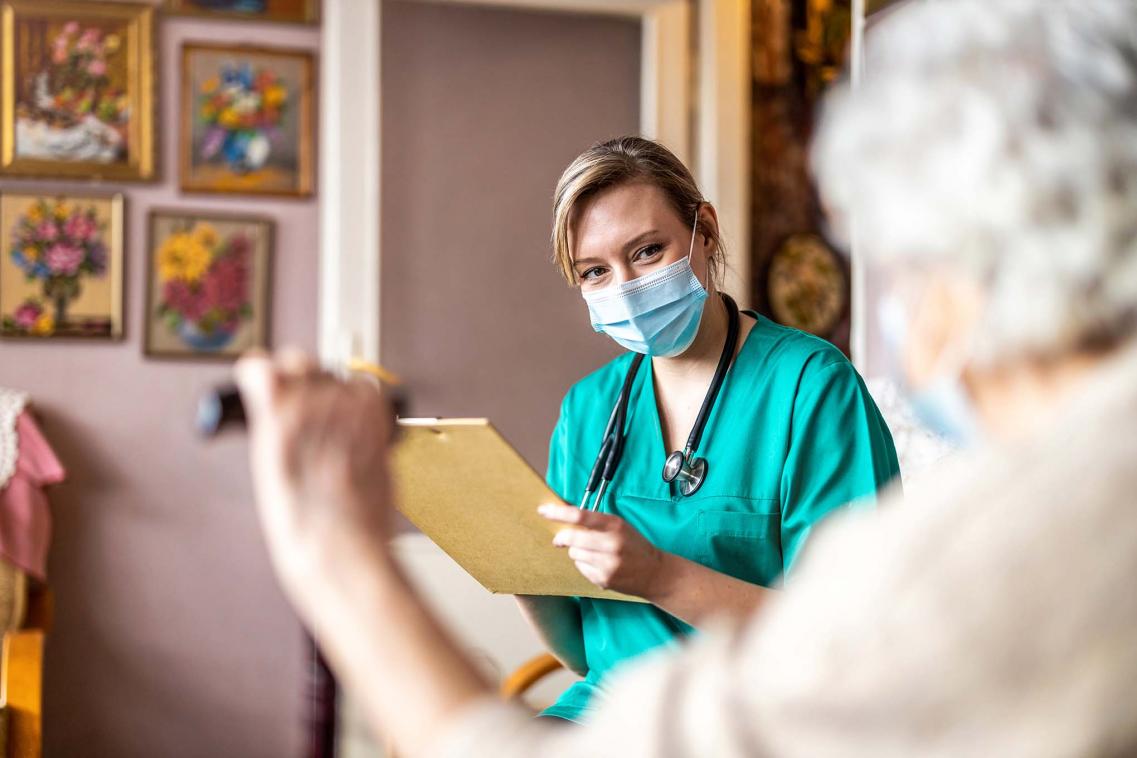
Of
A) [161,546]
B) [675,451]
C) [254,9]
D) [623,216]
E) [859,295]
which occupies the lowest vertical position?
[161,546]

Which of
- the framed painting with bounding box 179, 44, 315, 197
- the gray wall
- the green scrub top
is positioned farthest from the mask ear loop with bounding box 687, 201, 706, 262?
the framed painting with bounding box 179, 44, 315, 197

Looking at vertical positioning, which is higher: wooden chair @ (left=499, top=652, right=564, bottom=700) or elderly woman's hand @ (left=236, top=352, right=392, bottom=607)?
elderly woman's hand @ (left=236, top=352, right=392, bottom=607)

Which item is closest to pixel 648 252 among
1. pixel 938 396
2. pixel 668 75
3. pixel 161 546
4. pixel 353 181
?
pixel 938 396

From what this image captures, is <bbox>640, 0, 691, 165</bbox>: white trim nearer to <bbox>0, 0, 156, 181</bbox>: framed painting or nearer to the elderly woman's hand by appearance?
<bbox>0, 0, 156, 181</bbox>: framed painting

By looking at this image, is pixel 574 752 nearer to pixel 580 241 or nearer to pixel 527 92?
pixel 580 241

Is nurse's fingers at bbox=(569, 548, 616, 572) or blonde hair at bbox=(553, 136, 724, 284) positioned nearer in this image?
nurse's fingers at bbox=(569, 548, 616, 572)

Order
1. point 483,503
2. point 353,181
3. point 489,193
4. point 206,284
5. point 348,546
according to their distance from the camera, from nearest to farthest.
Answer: point 348,546 < point 483,503 < point 353,181 < point 206,284 < point 489,193

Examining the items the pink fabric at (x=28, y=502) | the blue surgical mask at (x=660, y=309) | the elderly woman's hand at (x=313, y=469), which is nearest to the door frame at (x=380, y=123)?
the pink fabric at (x=28, y=502)

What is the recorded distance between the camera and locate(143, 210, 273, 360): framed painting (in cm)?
317

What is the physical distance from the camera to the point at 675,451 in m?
1.61

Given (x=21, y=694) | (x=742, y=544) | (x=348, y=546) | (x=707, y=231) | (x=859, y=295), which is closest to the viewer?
(x=348, y=546)

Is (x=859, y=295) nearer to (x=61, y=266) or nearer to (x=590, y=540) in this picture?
(x=590, y=540)

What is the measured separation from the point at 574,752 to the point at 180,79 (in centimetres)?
292

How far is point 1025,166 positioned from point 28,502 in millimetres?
2657
